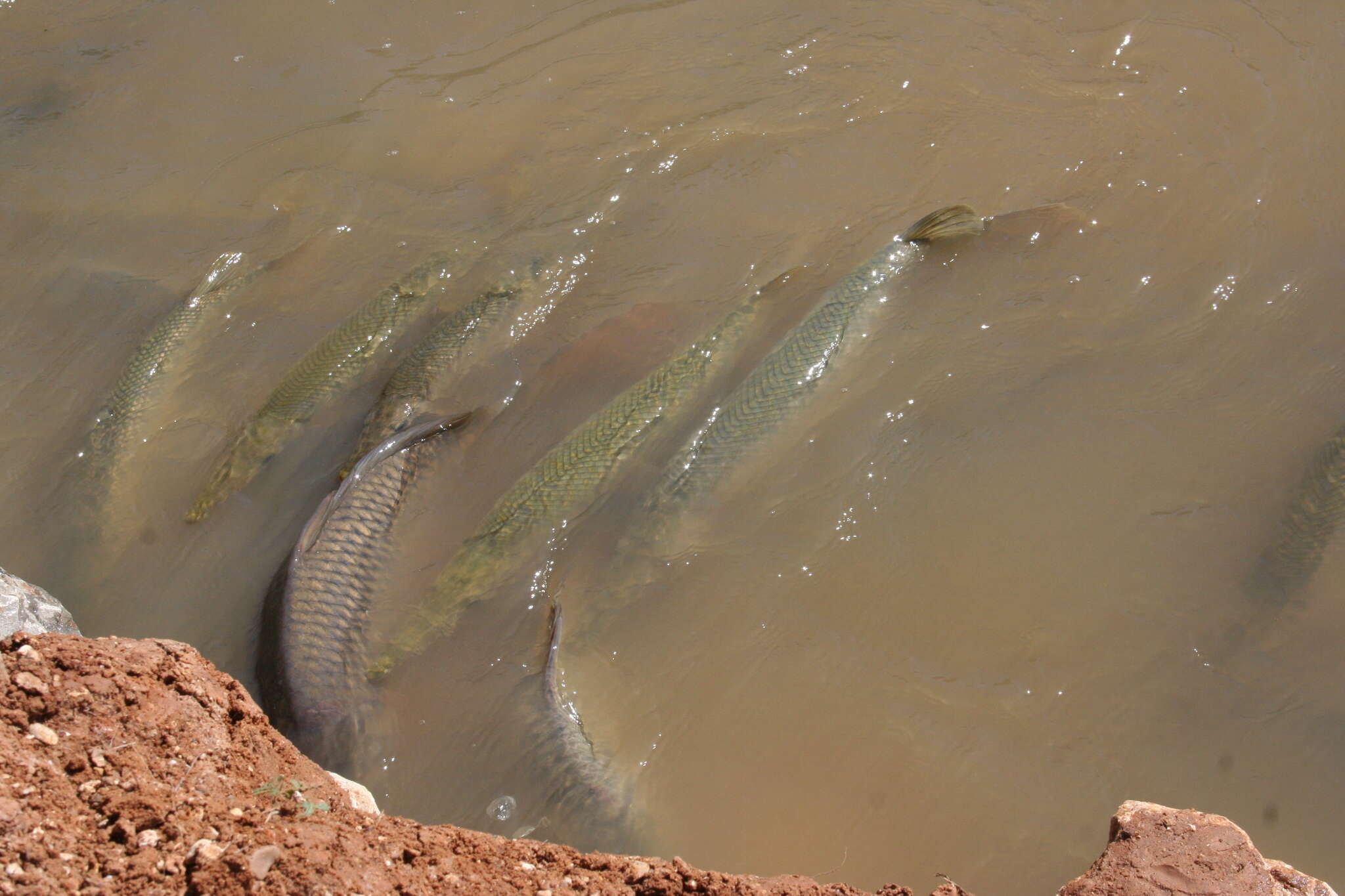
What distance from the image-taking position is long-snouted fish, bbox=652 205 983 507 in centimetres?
464

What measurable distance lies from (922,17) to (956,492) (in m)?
4.23

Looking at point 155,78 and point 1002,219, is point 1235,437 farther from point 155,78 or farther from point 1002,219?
point 155,78

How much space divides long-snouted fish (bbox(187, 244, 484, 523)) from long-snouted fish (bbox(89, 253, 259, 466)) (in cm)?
65

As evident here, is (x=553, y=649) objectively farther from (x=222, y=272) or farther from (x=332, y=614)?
(x=222, y=272)

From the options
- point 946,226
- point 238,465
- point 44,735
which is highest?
point 44,735

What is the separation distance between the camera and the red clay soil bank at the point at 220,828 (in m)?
1.97

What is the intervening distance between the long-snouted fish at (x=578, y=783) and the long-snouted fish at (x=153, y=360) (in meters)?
2.96

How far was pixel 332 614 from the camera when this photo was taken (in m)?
4.09

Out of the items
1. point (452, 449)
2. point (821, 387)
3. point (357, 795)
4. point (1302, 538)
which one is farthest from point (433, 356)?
point (1302, 538)

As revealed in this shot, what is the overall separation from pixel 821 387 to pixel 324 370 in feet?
9.45

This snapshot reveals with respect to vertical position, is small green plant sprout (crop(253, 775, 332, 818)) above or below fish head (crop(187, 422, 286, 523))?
above

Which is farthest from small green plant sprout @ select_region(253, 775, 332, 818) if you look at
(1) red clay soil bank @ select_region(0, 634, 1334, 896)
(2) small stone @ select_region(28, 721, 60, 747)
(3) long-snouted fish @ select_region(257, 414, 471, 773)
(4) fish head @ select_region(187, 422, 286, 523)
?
(4) fish head @ select_region(187, 422, 286, 523)

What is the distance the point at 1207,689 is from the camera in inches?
153

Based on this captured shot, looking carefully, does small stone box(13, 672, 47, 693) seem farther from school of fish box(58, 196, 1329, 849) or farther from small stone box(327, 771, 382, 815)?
school of fish box(58, 196, 1329, 849)
